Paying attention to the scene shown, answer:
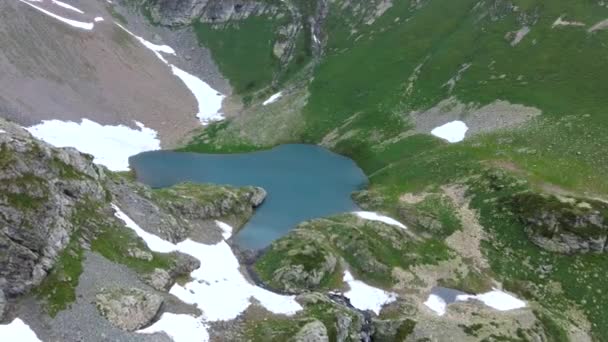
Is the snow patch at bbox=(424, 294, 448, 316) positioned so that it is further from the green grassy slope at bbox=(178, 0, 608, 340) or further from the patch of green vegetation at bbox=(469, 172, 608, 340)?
the green grassy slope at bbox=(178, 0, 608, 340)

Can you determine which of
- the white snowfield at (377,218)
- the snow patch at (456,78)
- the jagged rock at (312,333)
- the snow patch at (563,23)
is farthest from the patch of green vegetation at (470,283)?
the snow patch at (563,23)

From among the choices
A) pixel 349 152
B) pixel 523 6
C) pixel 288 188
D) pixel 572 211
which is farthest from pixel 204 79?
pixel 572 211

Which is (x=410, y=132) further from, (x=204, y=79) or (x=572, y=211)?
(x=204, y=79)

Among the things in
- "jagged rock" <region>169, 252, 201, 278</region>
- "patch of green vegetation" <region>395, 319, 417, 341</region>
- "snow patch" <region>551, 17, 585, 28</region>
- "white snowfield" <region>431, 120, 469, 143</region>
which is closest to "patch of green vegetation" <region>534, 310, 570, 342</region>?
→ "patch of green vegetation" <region>395, 319, 417, 341</region>

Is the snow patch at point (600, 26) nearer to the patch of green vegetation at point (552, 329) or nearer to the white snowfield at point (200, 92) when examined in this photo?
the patch of green vegetation at point (552, 329)

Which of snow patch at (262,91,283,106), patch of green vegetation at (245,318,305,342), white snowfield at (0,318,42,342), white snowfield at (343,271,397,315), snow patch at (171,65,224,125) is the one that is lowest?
white snowfield at (343,271,397,315)

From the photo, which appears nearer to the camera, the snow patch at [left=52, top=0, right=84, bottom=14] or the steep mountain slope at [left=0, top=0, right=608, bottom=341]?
the steep mountain slope at [left=0, top=0, right=608, bottom=341]
